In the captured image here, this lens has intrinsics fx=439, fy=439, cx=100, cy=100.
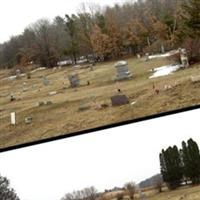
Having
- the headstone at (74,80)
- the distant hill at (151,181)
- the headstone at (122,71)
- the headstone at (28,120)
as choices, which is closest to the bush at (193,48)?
the headstone at (122,71)

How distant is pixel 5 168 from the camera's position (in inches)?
64.7

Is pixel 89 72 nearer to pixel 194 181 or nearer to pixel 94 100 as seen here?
pixel 94 100

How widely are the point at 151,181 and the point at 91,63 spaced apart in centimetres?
149

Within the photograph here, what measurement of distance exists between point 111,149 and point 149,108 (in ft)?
4.97

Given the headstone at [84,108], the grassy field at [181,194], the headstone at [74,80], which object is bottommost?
the grassy field at [181,194]

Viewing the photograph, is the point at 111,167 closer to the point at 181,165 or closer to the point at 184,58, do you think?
the point at 181,165

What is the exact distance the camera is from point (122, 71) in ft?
11.1

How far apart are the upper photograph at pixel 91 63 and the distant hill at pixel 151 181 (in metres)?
0.69

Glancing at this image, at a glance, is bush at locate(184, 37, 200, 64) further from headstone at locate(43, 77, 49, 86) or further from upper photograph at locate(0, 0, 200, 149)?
headstone at locate(43, 77, 49, 86)

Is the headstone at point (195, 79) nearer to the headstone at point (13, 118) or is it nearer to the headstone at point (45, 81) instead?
the headstone at point (45, 81)

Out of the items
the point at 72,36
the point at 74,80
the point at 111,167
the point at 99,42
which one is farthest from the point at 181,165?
the point at 74,80

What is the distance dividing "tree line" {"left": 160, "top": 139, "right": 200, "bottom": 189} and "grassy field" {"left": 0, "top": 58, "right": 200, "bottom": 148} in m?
1.41

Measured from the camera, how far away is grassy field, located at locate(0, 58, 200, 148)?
3.19 metres

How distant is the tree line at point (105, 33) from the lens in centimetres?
253
